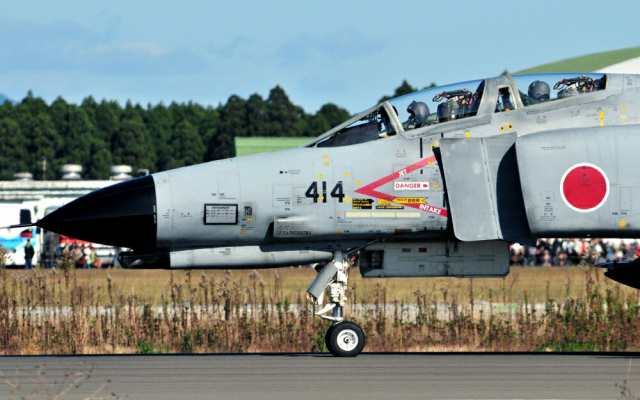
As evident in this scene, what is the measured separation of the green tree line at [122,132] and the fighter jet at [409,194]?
111215 millimetres

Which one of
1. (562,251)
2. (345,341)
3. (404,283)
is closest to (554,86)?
(345,341)

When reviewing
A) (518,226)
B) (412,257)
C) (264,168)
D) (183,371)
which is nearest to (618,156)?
(518,226)

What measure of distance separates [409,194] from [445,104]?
115 cm

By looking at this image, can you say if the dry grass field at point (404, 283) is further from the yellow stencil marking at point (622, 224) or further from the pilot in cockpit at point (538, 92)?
the yellow stencil marking at point (622, 224)

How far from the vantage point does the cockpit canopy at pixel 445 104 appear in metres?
14.5

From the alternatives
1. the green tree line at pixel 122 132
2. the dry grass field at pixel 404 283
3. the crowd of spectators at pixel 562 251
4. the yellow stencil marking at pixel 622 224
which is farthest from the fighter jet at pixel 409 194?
the green tree line at pixel 122 132

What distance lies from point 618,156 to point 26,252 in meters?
36.3

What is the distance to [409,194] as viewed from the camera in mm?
14305

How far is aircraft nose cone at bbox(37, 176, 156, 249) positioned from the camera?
45.1ft

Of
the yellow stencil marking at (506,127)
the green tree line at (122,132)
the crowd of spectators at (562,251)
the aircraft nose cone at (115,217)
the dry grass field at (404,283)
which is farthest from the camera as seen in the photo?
the green tree line at (122,132)

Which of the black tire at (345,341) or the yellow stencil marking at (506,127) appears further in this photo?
the yellow stencil marking at (506,127)

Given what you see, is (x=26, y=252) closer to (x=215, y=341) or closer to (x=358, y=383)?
(x=215, y=341)

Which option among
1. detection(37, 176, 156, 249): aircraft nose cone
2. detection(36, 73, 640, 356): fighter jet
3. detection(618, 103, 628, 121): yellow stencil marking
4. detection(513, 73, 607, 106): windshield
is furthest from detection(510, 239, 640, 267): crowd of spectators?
detection(37, 176, 156, 249): aircraft nose cone

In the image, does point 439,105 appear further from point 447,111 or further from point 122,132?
point 122,132
